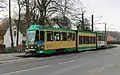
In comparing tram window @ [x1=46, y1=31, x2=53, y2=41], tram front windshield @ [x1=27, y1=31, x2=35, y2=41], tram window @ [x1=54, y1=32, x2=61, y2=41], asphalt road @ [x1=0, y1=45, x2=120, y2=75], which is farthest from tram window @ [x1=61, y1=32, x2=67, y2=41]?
asphalt road @ [x1=0, y1=45, x2=120, y2=75]

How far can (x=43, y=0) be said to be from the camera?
168 feet

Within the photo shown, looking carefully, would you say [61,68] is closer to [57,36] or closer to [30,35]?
[30,35]

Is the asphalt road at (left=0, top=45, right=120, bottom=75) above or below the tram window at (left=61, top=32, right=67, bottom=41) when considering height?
below

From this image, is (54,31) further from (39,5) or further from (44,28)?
(39,5)

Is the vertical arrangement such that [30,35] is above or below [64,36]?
above

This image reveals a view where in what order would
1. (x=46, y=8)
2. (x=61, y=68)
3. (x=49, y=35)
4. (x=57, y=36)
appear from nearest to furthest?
(x=61, y=68)
(x=49, y=35)
(x=57, y=36)
(x=46, y=8)

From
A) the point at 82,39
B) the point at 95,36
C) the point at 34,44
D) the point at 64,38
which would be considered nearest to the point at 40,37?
the point at 34,44

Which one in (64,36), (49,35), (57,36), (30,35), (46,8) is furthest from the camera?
(46,8)

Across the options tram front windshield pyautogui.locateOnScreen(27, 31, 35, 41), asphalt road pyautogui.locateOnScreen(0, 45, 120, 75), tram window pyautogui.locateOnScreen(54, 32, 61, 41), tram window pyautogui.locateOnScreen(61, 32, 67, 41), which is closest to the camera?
asphalt road pyautogui.locateOnScreen(0, 45, 120, 75)

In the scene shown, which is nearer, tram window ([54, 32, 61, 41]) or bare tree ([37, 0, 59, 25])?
tram window ([54, 32, 61, 41])

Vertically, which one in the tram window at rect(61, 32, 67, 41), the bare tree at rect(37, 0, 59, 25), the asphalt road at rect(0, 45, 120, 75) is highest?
the bare tree at rect(37, 0, 59, 25)

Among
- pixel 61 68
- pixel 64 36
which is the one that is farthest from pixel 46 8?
pixel 61 68

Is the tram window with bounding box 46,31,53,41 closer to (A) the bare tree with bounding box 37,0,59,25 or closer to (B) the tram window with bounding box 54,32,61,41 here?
(B) the tram window with bounding box 54,32,61,41

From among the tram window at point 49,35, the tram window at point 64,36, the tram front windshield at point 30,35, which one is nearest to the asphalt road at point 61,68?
the tram front windshield at point 30,35
